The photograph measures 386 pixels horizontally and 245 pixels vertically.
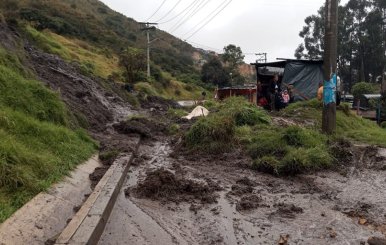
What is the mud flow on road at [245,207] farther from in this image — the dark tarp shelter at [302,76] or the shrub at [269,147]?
the dark tarp shelter at [302,76]

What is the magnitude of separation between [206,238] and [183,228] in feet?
1.45

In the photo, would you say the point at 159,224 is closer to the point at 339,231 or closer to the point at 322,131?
the point at 339,231

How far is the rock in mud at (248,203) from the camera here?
6.26 metres

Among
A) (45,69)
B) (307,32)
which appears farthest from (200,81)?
(45,69)

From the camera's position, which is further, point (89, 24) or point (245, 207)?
point (89, 24)

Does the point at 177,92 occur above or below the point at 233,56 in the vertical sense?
below

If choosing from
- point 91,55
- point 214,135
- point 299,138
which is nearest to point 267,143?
point 299,138

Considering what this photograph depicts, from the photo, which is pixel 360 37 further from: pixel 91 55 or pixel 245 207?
pixel 245 207

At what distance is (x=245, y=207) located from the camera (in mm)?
6262

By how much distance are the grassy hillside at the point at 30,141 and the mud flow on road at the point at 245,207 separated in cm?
106

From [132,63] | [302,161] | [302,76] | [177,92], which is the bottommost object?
[302,161]

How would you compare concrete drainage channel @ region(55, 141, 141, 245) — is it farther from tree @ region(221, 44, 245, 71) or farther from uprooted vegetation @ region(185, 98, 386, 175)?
tree @ region(221, 44, 245, 71)

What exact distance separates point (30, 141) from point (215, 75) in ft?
224

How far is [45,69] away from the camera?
1565cm
